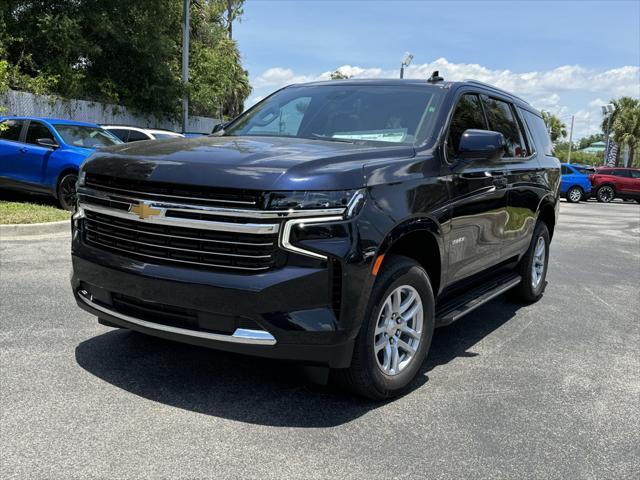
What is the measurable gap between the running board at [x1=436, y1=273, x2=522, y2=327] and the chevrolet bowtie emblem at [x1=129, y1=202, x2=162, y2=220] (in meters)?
1.98

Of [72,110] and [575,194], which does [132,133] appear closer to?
[72,110]

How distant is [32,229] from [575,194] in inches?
933

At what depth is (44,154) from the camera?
35.4ft

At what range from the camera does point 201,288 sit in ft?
10.4

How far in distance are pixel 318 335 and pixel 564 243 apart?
951 cm

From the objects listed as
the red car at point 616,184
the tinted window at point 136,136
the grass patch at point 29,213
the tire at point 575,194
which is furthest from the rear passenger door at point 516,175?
the red car at point 616,184

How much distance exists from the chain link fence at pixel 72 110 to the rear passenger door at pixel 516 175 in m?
12.3

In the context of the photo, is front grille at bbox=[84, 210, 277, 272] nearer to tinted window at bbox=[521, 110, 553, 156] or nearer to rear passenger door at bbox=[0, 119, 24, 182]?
tinted window at bbox=[521, 110, 553, 156]

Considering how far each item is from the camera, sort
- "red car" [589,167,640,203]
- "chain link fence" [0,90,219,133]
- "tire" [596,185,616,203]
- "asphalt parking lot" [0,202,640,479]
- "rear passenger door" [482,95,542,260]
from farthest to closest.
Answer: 1. "tire" [596,185,616,203]
2. "red car" [589,167,640,203]
3. "chain link fence" [0,90,219,133]
4. "rear passenger door" [482,95,542,260]
5. "asphalt parking lot" [0,202,640,479]

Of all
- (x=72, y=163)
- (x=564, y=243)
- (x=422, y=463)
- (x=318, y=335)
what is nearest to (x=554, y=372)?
(x=422, y=463)

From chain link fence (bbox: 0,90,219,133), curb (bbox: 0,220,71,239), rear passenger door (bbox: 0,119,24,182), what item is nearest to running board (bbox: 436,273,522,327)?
curb (bbox: 0,220,71,239)

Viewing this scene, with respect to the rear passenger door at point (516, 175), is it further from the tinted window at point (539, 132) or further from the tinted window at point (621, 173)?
the tinted window at point (621, 173)

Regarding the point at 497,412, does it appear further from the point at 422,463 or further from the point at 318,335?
the point at 318,335

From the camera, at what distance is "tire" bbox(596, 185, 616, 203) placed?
94.5 feet
